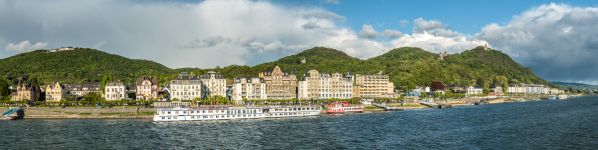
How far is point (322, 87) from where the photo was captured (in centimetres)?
16975

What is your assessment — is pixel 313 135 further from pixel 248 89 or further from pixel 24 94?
pixel 24 94

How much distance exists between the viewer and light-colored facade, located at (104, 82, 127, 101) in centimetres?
14825

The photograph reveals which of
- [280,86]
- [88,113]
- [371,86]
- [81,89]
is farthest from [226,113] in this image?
[371,86]

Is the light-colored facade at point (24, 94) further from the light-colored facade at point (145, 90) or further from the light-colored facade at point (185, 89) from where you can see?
the light-colored facade at point (185, 89)

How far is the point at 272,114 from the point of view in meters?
111

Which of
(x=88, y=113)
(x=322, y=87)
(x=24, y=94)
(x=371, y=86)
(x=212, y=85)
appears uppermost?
(x=212, y=85)

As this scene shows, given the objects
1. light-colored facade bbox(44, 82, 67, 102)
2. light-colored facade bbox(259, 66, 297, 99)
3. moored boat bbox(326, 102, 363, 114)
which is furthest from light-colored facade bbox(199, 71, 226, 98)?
moored boat bbox(326, 102, 363, 114)

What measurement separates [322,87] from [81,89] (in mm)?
69675

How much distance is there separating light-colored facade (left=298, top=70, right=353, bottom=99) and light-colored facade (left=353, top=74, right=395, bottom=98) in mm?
13215

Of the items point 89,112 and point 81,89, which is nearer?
point 89,112

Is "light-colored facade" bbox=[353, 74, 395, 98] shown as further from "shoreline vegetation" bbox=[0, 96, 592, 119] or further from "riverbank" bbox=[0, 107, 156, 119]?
"riverbank" bbox=[0, 107, 156, 119]

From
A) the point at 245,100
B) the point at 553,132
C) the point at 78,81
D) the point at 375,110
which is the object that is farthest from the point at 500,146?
the point at 78,81

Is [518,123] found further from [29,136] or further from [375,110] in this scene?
[29,136]

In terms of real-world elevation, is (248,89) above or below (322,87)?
below
